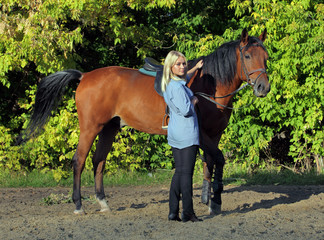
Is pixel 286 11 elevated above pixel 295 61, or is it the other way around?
pixel 286 11

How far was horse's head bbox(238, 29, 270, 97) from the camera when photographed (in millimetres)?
6203

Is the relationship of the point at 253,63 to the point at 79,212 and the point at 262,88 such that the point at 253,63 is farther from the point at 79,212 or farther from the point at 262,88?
the point at 79,212

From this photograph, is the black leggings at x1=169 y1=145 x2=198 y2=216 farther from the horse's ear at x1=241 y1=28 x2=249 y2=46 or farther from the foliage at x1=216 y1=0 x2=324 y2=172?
the foliage at x1=216 y1=0 x2=324 y2=172

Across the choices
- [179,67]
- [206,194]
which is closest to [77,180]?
[206,194]

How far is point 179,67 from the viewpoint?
5422 mm

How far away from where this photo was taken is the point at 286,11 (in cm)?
1009

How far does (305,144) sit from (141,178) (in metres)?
3.83

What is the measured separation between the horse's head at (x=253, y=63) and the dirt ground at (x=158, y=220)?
1.67 meters

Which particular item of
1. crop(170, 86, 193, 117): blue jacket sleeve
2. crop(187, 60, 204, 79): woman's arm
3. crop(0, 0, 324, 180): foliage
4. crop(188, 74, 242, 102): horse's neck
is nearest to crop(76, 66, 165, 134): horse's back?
crop(188, 74, 242, 102): horse's neck

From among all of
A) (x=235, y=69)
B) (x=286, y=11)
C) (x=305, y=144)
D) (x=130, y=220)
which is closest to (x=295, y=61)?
(x=286, y=11)

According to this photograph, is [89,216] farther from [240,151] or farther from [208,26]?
[208,26]

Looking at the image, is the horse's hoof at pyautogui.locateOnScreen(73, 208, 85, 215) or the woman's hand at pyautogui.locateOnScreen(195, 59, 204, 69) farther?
the horse's hoof at pyautogui.locateOnScreen(73, 208, 85, 215)

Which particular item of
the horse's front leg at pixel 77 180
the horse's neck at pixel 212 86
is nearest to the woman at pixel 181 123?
the horse's neck at pixel 212 86

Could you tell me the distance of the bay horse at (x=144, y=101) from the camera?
6.38m
